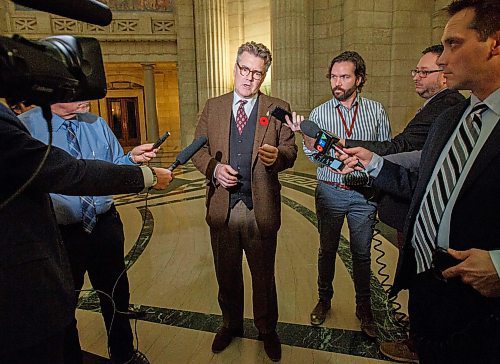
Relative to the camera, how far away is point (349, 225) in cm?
240

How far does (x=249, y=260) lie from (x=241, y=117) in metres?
0.90

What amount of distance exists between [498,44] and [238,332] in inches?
83.8

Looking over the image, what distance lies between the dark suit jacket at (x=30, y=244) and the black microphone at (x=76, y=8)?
390 millimetres

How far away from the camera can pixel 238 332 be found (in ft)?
7.75

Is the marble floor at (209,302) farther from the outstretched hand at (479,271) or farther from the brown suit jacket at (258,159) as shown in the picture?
the outstretched hand at (479,271)

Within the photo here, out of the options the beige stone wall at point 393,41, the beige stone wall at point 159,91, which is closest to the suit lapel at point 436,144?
the beige stone wall at point 393,41

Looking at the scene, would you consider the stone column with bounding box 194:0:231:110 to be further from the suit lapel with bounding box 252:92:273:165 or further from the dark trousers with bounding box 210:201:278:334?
the dark trousers with bounding box 210:201:278:334

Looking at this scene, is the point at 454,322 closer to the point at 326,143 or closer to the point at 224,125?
the point at 326,143

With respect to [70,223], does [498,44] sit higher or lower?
higher

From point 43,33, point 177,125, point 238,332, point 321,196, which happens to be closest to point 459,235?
point 321,196

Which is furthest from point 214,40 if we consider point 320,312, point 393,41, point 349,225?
point 320,312

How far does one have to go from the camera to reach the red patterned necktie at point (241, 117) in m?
2.07

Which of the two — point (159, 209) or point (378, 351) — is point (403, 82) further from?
point (378, 351)

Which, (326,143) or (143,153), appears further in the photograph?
(143,153)
